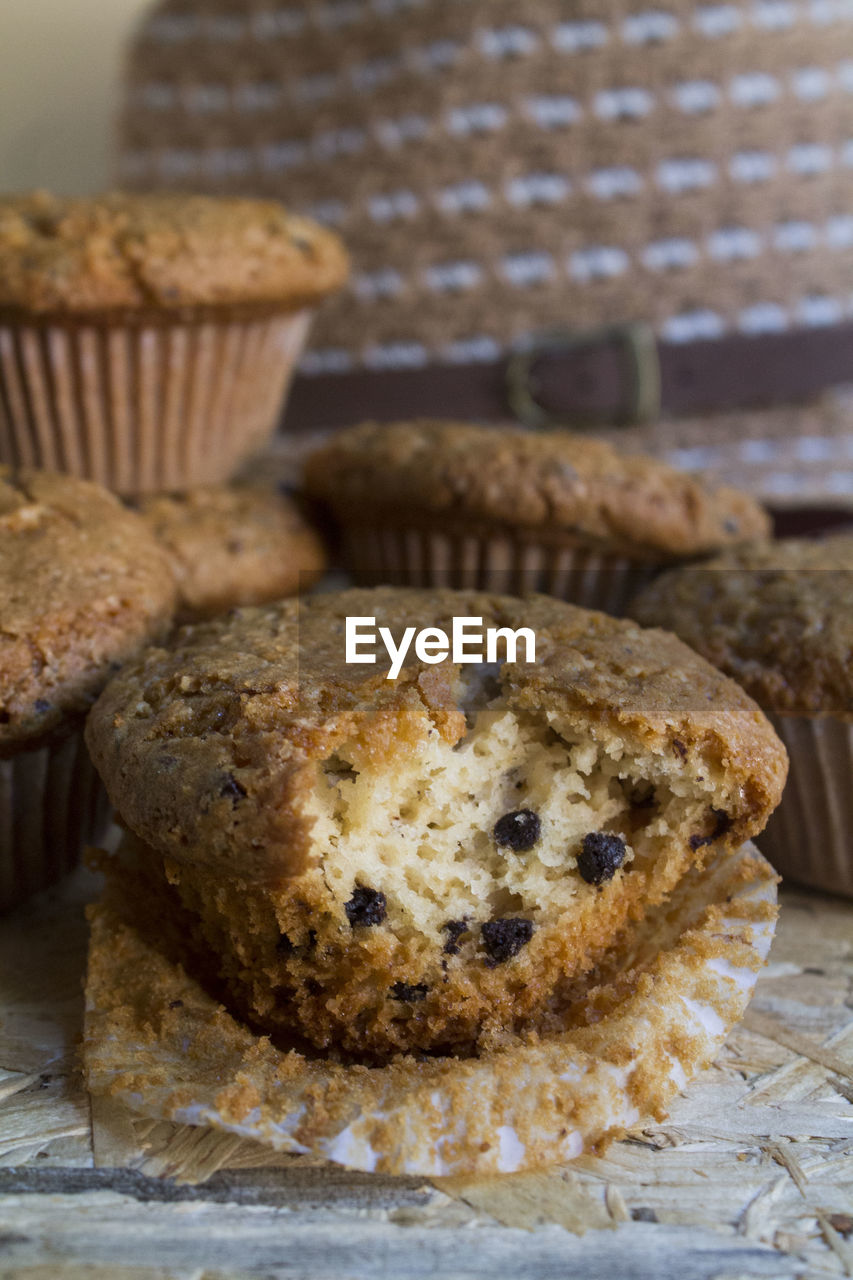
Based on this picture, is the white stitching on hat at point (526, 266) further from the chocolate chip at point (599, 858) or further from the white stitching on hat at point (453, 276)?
the chocolate chip at point (599, 858)

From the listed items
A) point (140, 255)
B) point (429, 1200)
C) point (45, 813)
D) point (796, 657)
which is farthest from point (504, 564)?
point (429, 1200)

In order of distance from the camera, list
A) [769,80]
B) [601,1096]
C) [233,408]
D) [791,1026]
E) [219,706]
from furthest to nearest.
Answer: [769,80]
[233,408]
[791,1026]
[219,706]
[601,1096]

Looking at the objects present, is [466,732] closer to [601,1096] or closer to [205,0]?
[601,1096]

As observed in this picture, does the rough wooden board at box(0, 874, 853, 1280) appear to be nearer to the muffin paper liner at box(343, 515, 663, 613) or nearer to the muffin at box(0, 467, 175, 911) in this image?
the muffin at box(0, 467, 175, 911)

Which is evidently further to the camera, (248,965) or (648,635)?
(648,635)

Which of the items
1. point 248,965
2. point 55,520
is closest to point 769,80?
point 55,520

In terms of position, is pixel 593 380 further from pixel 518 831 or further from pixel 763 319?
pixel 518 831

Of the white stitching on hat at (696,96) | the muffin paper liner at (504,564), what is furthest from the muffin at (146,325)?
the white stitching on hat at (696,96)

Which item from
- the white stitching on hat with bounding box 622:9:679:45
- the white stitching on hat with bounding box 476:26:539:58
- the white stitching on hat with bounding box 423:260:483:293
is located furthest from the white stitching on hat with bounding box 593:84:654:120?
the white stitching on hat with bounding box 423:260:483:293
